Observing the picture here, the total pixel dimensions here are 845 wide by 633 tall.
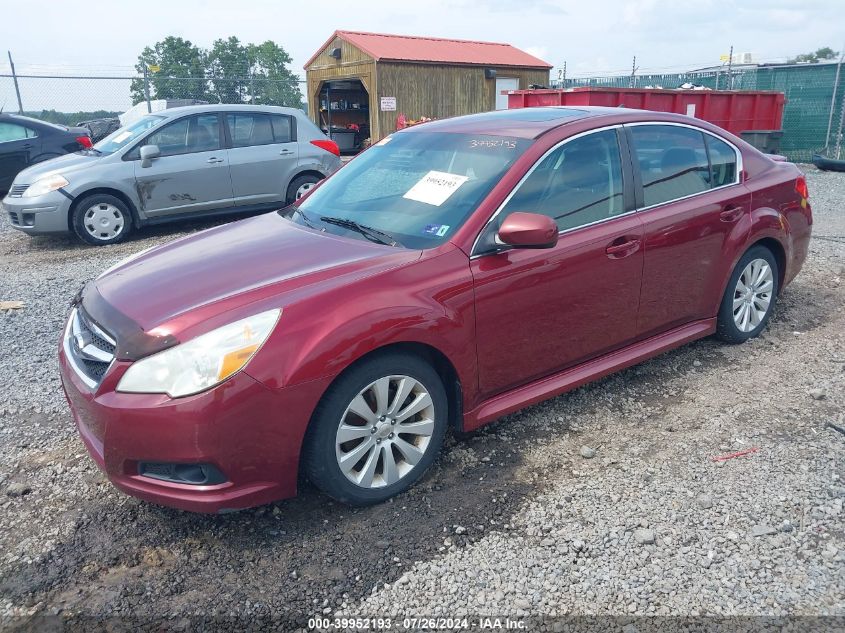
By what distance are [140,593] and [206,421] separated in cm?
72

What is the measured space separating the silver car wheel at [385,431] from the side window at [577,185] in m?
1.02

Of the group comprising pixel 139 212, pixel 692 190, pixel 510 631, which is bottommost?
pixel 510 631

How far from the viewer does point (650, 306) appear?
3996mm

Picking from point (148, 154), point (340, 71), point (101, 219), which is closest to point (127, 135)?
point (148, 154)

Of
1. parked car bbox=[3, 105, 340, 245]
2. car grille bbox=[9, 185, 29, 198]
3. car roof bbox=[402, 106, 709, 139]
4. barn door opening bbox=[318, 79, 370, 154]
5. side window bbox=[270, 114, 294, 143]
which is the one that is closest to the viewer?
car roof bbox=[402, 106, 709, 139]

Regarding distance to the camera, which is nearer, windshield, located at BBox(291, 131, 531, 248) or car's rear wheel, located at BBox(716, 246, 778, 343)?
windshield, located at BBox(291, 131, 531, 248)

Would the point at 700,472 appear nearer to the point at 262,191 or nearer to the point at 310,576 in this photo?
the point at 310,576

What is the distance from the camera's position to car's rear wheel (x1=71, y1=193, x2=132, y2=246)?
327 inches

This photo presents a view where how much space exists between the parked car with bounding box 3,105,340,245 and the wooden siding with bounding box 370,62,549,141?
10.3 m

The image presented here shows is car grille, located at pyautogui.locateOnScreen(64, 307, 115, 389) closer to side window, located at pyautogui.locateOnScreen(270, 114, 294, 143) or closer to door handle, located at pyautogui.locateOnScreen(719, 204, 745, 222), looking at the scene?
door handle, located at pyautogui.locateOnScreen(719, 204, 745, 222)

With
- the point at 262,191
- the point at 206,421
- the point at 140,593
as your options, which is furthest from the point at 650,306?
the point at 262,191

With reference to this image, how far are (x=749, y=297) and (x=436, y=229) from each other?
8.63ft

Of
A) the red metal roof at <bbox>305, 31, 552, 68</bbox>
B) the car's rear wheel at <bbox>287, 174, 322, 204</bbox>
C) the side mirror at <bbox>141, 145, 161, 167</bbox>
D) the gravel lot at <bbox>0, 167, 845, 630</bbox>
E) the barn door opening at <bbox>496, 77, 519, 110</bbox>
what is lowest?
the gravel lot at <bbox>0, 167, 845, 630</bbox>

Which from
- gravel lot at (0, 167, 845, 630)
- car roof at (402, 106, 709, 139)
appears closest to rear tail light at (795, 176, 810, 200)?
car roof at (402, 106, 709, 139)
